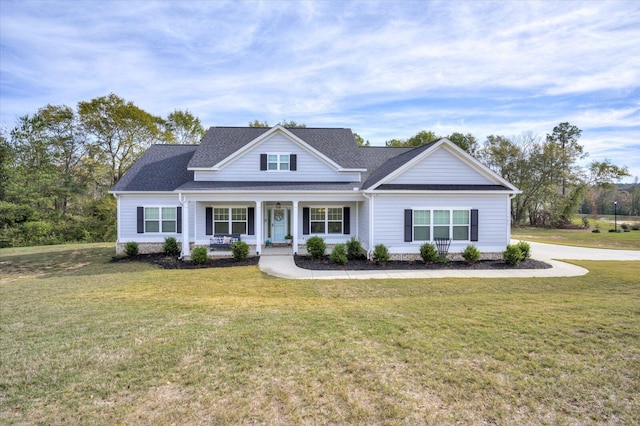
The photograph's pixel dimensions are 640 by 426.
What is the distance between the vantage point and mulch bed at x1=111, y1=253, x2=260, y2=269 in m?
13.8

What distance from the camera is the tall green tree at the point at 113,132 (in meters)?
30.2

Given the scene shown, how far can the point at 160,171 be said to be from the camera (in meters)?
18.4

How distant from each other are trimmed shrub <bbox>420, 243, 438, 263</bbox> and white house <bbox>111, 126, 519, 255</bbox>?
72 cm

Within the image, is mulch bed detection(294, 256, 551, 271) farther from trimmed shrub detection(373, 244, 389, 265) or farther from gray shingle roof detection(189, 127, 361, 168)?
gray shingle roof detection(189, 127, 361, 168)

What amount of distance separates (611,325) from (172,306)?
29.9ft

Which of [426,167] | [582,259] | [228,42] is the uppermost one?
[228,42]

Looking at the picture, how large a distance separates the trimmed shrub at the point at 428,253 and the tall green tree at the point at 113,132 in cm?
3034

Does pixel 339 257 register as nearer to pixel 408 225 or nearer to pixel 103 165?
pixel 408 225

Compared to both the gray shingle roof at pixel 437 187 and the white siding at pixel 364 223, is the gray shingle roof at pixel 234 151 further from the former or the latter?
the white siding at pixel 364 223

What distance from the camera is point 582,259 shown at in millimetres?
15250

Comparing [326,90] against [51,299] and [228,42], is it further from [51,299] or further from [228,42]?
[51,299]

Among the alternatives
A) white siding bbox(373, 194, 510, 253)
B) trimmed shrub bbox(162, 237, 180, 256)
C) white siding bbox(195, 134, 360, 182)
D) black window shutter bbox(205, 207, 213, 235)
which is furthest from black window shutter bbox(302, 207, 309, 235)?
trimmed shrub bbox(162, 237, 180, 256)

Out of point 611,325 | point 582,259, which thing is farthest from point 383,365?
point 582,259

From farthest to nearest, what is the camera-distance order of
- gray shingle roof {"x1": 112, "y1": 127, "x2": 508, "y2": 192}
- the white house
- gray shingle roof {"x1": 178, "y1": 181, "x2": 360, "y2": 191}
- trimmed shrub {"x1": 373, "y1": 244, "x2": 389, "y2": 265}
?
gray shingle roof {"x1": 112, "y1": 127, "x2": 508, "y2": 192}
gray shingle roof {"x1": 178, "y1": 181, "x2": 360, "y2": 191}
the white house
trimmed shrub {"x1": 373, "y1": 244, "x2": 389, "y2": 265}
